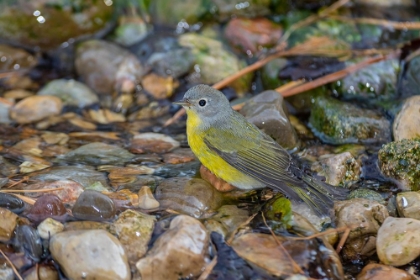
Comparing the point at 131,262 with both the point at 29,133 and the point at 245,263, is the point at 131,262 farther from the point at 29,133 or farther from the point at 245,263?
the point at 29,133

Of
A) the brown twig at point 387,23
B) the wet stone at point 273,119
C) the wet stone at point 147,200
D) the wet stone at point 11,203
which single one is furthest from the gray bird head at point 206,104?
the brown twig at point 387,23

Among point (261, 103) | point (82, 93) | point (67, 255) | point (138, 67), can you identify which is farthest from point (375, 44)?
point (67, 255)

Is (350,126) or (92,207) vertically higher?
(92,207)

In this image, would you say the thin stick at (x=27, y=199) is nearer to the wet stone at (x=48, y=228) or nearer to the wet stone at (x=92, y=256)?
the wet stone at (x=48, y=228)

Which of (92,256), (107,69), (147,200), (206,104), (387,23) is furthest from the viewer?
(387,23)

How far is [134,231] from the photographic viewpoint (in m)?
4.29

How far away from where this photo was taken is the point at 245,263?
4.11m

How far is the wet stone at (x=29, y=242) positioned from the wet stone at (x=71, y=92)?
8.92ft

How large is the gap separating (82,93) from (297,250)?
376cm

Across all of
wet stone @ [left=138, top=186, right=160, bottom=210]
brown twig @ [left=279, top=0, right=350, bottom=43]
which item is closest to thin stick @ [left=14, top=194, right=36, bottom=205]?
wet stone @ [left=138, top=186, right=160, bottom=210]

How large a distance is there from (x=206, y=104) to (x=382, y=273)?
232 centimetres

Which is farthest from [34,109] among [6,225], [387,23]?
[387,23]

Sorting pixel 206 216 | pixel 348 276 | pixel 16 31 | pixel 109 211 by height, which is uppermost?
pixel 16 31

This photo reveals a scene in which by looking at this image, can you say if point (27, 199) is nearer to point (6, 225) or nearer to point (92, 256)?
point (6, 225)
